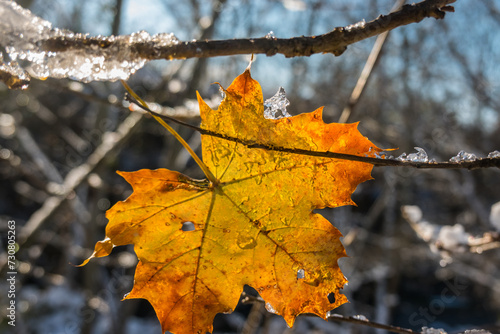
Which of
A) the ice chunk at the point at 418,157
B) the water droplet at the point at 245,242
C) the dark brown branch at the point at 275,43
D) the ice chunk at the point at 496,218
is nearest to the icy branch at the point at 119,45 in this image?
the dark brown branch at the point at 275,43

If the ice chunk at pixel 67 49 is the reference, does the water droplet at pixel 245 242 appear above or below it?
below

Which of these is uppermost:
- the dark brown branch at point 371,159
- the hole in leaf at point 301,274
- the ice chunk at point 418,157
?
the ice chunk at point 418,157

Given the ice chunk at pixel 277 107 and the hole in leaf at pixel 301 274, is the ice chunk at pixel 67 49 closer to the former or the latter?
the ice chunk at pixel 277 107

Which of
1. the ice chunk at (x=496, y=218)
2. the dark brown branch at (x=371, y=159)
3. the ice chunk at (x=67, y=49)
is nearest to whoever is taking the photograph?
the dark brown branch at (x=371, y=159)

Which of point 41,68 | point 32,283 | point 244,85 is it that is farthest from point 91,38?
point 32,283

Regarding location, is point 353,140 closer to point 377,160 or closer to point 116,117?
point 377,160

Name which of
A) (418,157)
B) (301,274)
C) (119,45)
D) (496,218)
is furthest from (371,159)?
(496,218)
